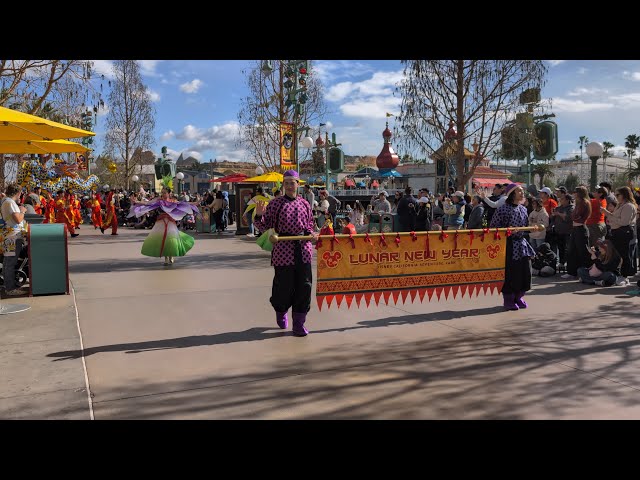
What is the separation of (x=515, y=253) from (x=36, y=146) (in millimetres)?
9831

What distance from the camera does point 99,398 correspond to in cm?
434

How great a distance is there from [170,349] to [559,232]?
27.0 feet

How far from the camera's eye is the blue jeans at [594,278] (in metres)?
9.41

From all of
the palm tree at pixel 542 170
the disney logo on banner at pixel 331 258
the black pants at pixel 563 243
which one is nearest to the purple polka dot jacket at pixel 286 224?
the disney logo on banner at pixel 331 258

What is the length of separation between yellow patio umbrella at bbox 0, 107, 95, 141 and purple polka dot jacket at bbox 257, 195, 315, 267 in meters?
3.49

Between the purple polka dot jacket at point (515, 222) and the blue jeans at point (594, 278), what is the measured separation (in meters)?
2.63

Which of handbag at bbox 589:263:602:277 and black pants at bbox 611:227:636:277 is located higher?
black pants at bbox 611:227:636:277

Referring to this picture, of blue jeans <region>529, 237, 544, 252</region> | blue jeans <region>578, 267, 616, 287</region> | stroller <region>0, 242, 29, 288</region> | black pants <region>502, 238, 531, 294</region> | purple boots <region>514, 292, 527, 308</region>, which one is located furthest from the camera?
blue jeans <region>529, 237, 544, 252</region>

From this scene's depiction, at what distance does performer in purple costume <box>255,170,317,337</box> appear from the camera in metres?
6.29

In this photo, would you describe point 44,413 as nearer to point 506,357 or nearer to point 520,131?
point 506,357

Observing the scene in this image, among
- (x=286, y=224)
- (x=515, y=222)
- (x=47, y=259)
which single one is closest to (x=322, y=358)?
(x=286, y=224)

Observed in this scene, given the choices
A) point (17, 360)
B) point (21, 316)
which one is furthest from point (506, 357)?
point (21, 316)

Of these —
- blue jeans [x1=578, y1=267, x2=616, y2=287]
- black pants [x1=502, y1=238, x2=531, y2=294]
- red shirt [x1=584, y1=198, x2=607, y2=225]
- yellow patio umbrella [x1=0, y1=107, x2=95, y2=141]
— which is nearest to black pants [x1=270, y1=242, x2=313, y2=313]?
black pants [x1=502, y1=238, x2=531, y2=294]

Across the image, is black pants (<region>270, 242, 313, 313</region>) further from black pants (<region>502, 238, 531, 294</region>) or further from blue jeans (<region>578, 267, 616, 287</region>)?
blue jeans (<region>578, 267, 616, 287</region>)
